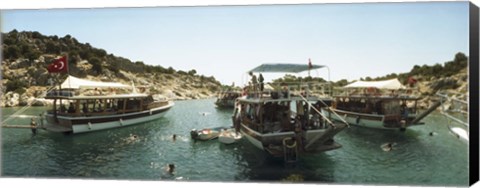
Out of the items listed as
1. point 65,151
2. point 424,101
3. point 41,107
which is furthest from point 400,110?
point 41,107

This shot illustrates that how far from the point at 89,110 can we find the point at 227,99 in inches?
741

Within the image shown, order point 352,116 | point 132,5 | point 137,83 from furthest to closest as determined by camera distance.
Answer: point 137,83 < point 352,116 < point 132,5

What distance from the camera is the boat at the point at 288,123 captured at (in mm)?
11914

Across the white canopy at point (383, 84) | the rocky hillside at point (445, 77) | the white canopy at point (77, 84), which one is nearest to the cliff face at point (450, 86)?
the rocky hillside at point (445, 77)

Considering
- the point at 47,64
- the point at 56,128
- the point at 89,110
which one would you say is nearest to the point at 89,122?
the point at 89,110

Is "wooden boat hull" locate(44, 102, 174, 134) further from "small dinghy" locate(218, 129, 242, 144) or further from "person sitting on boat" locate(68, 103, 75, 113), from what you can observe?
"small dinghy" locate(218, 129, 242, 144)

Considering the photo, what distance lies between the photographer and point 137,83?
24.8m

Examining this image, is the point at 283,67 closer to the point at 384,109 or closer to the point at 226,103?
the point at 384,109

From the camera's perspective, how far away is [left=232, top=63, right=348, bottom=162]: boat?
11914 mm

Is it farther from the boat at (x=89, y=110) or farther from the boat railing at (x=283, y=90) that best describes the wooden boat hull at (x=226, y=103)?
the boat railing at (x=283, y=90)

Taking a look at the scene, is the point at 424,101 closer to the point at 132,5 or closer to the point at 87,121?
the point at 132,5

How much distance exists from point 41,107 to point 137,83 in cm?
596

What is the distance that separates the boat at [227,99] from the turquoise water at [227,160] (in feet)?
63.2

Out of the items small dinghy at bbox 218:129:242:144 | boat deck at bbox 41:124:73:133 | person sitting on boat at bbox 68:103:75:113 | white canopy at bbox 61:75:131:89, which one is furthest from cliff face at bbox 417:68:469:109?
person sitting on boat at bbox 68:103:75:113
